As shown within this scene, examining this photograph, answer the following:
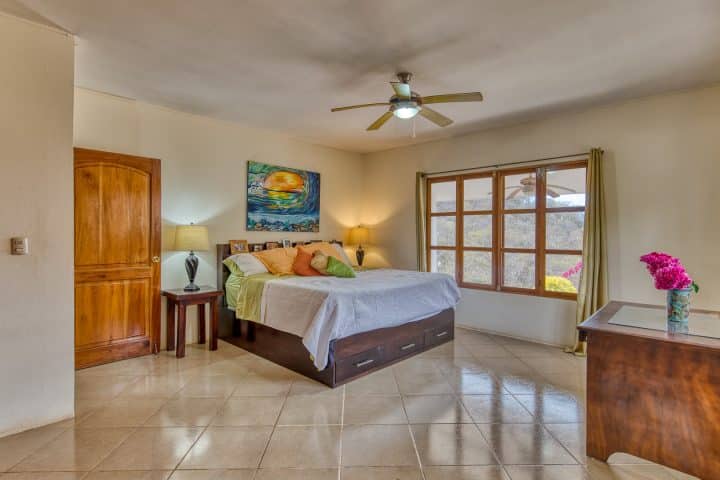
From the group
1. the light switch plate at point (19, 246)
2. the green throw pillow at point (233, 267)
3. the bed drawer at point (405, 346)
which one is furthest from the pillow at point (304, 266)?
the light switch plate at point (19, 246)

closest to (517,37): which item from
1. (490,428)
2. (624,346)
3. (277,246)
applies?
(624,346)

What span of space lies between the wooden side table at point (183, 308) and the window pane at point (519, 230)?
357 centimetres

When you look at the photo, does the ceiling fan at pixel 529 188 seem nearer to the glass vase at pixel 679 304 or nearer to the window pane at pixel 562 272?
the window pane at pixel 562 272

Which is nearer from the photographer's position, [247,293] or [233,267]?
[247,293]

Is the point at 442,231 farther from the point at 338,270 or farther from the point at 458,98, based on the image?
the point at 458,98

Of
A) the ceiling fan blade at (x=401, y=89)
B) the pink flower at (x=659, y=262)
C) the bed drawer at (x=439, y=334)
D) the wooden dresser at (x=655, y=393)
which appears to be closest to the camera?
the wooden dresser at (x=655, y=393)

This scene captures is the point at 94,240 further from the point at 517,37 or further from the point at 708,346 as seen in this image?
the point at 708,346

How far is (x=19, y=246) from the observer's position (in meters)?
2.28

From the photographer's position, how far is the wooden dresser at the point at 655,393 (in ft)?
5.80

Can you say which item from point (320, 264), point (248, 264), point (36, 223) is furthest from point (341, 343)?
point (36, 223)

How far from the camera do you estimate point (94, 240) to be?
3477 millimetres

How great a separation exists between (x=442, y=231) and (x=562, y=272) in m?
1.68

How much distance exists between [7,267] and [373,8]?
9.06 feet

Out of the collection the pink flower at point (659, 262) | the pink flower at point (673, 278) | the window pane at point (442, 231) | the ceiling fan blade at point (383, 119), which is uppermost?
the ceiling fan blade at point (383, 119)
